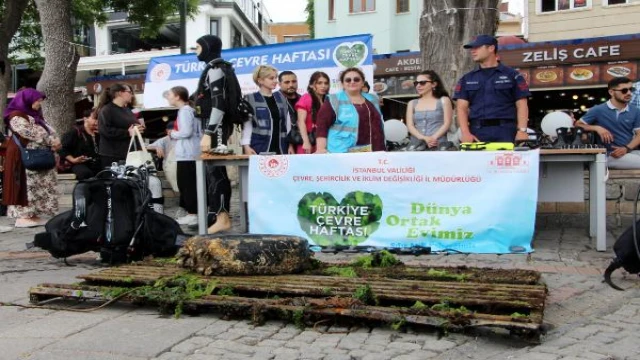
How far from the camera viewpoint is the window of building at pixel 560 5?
2294cm

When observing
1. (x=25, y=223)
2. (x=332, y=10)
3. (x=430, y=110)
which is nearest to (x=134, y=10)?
(x=25, y=223)

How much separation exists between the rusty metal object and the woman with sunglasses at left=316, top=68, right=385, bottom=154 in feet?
7.52

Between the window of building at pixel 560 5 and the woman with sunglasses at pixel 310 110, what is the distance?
1766 cm

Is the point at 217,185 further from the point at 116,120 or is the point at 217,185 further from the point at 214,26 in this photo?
the point at 214,26

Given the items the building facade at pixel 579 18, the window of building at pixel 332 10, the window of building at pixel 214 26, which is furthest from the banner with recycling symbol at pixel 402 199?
the window of building at pixel 214 26

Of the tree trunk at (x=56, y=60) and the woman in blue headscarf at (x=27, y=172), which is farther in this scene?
the tree trunk at (x=56, y=60)

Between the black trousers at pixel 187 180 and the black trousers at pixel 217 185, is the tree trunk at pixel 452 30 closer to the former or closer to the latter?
the black trousers at pixel 217 185

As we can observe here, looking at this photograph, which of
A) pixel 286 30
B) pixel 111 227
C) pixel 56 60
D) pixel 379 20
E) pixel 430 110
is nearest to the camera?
pixel 111 227

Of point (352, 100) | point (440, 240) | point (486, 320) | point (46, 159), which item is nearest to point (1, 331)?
point (486, 320)

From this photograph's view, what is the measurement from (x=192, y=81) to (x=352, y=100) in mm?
6467

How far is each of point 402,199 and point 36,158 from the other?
4.90 meters

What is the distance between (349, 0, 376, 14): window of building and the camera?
30.9 m

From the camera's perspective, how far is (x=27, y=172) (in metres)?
8.82

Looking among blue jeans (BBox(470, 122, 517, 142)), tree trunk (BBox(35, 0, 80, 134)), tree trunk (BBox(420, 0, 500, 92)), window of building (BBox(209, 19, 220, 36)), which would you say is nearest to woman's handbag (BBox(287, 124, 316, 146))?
tree trunk (BBox(420, 0, 500, 92))
